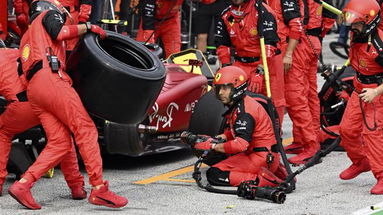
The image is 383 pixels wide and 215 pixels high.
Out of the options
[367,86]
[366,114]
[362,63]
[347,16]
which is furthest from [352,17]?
[366,114]

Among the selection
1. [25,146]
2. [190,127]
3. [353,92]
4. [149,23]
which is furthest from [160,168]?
[149,23]

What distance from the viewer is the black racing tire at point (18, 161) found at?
969 cm

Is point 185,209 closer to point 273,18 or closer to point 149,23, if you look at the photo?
point 273,18

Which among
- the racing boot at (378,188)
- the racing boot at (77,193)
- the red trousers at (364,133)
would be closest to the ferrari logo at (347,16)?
the red trousers at (364,133)

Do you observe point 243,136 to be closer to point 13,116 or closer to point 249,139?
point 249,139

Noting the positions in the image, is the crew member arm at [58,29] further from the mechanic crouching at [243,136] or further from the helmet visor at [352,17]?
the helmet visor at [352,17]

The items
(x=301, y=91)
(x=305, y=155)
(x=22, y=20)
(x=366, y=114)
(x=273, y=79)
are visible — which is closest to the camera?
(x=366, y=114)

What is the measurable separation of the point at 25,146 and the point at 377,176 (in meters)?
3.16

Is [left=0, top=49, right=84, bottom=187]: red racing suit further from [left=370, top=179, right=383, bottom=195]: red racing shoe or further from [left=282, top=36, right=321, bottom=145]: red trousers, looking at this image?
[left=282, top=36, right=321, bottom=145]: red trousers

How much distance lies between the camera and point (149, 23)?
44.8 ft

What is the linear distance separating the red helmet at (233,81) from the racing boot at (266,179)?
2.20 ft

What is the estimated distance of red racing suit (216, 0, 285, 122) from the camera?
10.7 meters

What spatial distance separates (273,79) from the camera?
1105cm

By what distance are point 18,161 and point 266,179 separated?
7.08 ft
